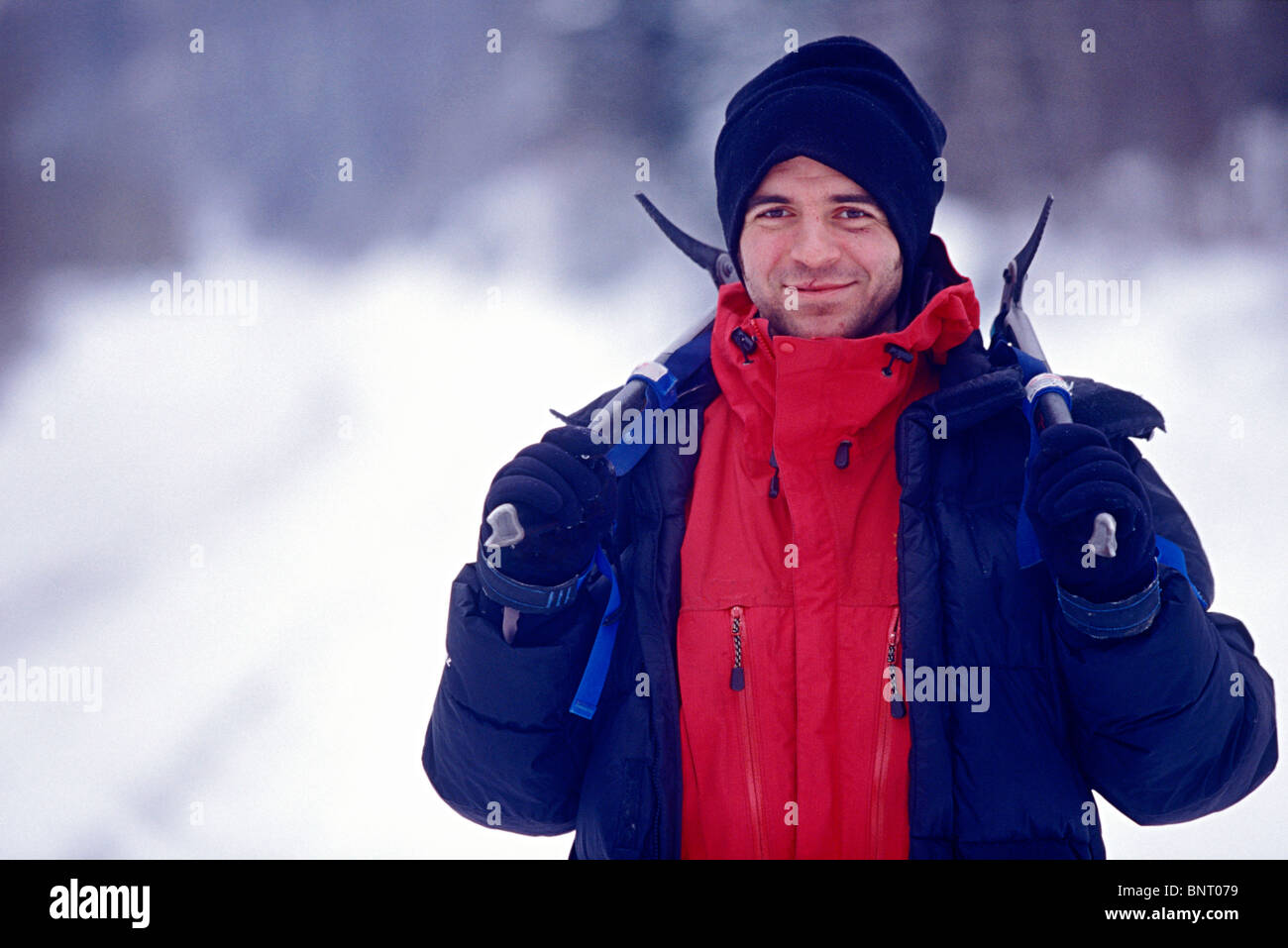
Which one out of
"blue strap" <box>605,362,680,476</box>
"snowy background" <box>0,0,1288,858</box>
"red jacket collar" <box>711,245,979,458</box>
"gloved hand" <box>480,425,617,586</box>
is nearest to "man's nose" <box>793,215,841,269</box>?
"red jacket collar" <box>711,245,979,458</box>

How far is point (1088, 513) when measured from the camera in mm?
1077

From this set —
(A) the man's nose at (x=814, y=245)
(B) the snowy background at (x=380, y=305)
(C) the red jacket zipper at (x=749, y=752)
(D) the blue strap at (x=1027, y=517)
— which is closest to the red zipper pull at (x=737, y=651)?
(C) the red jacket zipper at (x=749, y=752)

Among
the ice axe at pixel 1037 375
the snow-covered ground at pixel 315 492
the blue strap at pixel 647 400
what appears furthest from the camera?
the snow-covered ground at pixel 315 492

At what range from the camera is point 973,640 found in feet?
3.82

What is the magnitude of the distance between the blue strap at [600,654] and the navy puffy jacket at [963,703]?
13 mm

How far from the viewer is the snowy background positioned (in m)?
1.90

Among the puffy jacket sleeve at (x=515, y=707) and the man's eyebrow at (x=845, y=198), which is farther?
the man's eyebrow at (x=845, y=198)

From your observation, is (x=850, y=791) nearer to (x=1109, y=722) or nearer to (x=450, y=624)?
(x=1109, y=722)

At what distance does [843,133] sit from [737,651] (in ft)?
2.03

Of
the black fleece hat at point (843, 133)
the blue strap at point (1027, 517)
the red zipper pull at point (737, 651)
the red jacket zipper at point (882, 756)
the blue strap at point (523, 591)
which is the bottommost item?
the red jacket zipper at point (882, 756)

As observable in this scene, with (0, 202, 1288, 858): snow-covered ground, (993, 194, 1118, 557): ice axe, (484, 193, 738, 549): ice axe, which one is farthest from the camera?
(0, 202, 1288, 858): snow-covered ground

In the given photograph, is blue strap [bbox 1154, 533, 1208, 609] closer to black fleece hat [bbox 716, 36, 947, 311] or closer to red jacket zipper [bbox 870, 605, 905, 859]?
red jacket zipper [bbox 870, 605, 905, 859]

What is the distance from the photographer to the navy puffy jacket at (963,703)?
44.6 inches

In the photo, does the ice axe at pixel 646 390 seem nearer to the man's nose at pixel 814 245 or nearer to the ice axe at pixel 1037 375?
the man's nose at pixel 814 245
